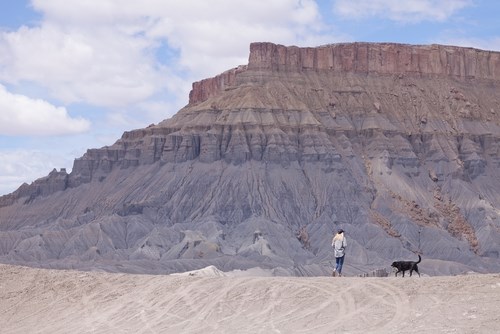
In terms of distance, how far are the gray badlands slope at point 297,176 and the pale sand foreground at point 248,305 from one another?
74.0 metres

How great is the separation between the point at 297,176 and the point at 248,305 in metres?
107

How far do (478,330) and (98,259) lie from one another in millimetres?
93238

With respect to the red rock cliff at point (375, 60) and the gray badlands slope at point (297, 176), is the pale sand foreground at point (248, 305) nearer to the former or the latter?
the gray badlands slope at point (297, 176)

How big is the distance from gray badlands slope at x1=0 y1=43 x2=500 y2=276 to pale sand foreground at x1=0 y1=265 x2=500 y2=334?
74.0 metres

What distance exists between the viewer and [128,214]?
431 ft

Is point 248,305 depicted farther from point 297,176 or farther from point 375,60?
point 375,60

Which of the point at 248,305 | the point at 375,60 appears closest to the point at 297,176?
the point at 375,60

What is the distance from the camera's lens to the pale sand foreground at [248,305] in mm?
25625

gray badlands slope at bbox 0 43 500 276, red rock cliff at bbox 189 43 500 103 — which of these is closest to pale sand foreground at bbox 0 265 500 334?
gray badlands slope at bbox 0 43 500 276

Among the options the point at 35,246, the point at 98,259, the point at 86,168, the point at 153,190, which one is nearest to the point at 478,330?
the point at 98,259

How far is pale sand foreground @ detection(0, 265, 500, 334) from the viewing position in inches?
1009

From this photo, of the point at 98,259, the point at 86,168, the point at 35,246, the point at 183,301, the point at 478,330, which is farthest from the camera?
the point at 86,168

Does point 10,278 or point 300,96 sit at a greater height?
point 300,96

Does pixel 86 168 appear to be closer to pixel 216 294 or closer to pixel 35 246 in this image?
pixel 35 246
